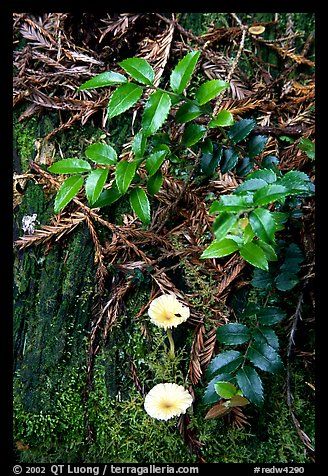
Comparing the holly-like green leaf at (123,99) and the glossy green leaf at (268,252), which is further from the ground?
the holly-like green leaf at (123,99)

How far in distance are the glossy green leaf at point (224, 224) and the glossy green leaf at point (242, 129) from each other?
2.02 feet

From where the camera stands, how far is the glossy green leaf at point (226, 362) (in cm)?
191

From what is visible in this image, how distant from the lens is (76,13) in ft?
8.46

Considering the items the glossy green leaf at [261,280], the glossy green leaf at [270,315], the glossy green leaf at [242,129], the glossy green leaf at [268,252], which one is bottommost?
the glossy green leaf at [270,315]

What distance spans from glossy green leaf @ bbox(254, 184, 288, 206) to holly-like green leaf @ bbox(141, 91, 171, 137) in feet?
1.74

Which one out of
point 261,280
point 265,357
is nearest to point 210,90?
point 261,280

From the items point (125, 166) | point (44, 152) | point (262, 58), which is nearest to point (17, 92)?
point (44, 152)

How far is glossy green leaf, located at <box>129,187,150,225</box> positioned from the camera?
78.5 inches

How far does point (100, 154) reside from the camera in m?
2.02

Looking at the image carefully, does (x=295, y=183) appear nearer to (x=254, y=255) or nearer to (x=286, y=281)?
(x=254, y=255)

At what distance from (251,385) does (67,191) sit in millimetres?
1231

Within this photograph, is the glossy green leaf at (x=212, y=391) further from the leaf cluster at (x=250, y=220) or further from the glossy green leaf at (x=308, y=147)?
the glossy green leaf at (x=308, y=147)

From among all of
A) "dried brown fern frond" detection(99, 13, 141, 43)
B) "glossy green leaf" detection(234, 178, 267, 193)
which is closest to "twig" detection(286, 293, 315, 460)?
"glossy green leaf" detection(234, 178, 267, 193)

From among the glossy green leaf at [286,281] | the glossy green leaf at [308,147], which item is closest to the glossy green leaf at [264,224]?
the glossy green leaf at [286,281]
